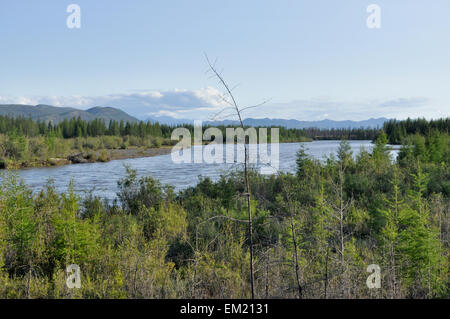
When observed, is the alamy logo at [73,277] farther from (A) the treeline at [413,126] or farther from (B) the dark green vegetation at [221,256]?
(A) the treeline at [413,126]

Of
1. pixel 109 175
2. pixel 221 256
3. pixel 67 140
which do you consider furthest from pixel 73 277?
pixel 67 140

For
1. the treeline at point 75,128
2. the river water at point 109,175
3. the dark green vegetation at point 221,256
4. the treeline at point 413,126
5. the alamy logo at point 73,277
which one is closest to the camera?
the dark green vegetation at point 221,256

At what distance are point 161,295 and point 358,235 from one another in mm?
5287

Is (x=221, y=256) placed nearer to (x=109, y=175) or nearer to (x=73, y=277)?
(x=73, y=277)

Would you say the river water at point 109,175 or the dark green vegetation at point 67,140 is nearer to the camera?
the river water at point 109,175

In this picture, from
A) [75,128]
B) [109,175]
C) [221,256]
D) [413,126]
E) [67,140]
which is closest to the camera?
[221,256]

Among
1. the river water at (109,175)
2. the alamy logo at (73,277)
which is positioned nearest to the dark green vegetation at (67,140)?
the river water at (109,175)

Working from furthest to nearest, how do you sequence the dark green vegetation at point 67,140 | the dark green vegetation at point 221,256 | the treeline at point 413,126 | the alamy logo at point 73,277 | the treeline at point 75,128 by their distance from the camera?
the treeline at point 75,128, the treeline at point 413,126, the dark green vegetation at point 67,140, the alamy logo at point 73,277, the dark green vegetation at point 221,256
